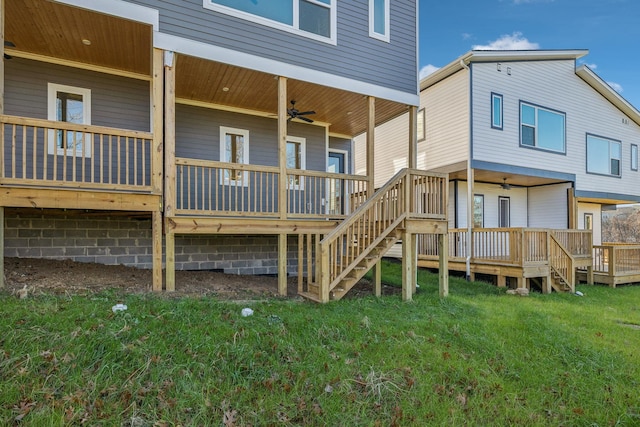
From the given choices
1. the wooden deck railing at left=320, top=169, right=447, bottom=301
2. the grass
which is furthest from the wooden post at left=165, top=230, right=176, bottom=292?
the wooden deck railing at left=320, top=169, right=447, bottom=301

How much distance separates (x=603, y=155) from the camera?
14.7 metres

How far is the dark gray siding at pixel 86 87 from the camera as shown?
23.1 ft

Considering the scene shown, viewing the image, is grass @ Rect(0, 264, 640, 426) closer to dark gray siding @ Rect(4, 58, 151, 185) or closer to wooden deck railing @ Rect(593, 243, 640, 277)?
A: dark gray siding @ Rect(4, 58, 151, 185)

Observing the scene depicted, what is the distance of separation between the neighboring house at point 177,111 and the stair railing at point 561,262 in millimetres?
4427

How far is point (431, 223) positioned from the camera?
24.3ft

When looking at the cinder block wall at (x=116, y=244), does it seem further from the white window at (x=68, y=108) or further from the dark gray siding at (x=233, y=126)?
the dark gray siding at (x=233, y=126)

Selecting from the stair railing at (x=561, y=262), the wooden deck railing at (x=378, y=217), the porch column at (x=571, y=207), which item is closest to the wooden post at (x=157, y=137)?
the wooden deck railing at (x=378, y=217)

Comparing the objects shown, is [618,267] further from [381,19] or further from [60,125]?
[60,125]

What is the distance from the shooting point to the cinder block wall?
7156mm

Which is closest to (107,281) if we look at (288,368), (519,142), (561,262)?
(288,368)

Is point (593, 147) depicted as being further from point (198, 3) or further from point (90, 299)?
point (90, 299)

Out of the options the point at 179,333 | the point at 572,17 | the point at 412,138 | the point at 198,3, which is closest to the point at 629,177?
the point at 572,17

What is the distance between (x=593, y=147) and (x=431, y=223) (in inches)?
446

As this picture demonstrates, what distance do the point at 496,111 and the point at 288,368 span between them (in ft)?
35.7
